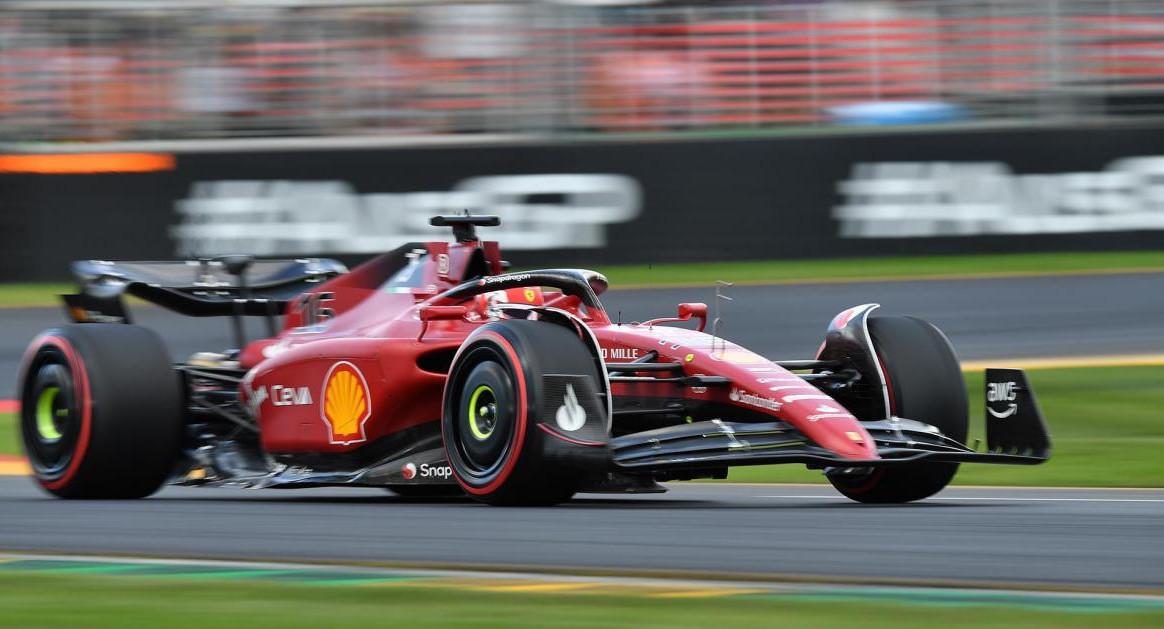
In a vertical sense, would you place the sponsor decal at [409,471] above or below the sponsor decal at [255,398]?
below

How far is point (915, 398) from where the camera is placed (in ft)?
27.0

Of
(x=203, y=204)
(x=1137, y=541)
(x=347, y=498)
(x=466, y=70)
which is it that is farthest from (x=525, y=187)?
(x=1137, y=541)

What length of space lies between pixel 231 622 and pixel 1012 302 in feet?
47.7

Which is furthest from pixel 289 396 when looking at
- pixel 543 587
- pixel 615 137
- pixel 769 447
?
pixel 615 137

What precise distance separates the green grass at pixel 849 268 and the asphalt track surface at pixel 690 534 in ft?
36.7

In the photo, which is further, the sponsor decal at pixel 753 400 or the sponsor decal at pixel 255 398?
the sponsor decal at pixel 255 398

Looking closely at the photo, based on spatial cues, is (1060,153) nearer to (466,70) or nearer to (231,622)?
(466,70)

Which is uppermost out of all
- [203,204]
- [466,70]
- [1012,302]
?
[466,70]

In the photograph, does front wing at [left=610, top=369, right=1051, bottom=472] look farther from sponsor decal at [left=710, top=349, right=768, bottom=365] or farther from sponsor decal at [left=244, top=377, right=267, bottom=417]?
sponsor decal at [left=244, top=377, right=267, bottom=417]

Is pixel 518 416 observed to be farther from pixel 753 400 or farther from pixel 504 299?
pixel 504 299

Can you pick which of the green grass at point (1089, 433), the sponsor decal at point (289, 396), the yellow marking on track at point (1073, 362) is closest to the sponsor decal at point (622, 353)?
the sponsor decal at point (289, 396)

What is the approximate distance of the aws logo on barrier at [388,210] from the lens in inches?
808

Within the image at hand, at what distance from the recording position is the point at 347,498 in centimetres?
958

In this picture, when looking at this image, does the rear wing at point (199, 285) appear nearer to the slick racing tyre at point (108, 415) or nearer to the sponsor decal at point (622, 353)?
the slick racing tyre at point (108, 415)
